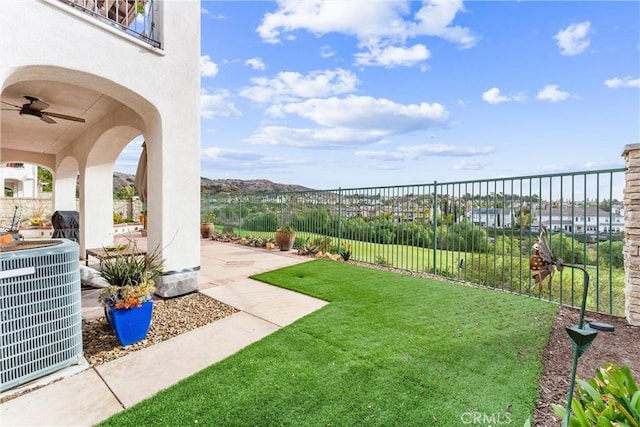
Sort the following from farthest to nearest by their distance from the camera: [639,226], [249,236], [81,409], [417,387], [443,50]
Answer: [249,236] < [443,50] < [639,226] < [417,387] < [81,409]

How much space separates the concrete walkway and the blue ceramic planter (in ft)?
0.87

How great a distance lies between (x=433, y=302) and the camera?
15.0ft

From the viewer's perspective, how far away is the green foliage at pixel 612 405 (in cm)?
127

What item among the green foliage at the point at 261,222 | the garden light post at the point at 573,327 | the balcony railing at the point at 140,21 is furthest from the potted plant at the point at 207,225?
the garden light post at the point at 573,327

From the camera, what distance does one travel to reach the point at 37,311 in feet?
8.67

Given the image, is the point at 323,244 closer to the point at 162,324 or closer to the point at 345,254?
the point at 345,254

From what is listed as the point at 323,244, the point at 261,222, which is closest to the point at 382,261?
the point at 323,244

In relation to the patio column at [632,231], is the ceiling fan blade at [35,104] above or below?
above

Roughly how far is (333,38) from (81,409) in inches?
390

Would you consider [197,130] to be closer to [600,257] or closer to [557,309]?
[557,309]

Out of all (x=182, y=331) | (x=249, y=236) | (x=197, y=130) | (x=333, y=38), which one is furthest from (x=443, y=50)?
(x=182, y=331)

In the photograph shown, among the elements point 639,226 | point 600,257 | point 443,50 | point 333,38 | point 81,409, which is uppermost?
point 333,38

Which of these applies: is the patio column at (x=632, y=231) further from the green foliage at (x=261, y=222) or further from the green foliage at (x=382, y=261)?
the green foliage at (x=261, y=222)

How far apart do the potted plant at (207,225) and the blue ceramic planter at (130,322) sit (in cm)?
957
